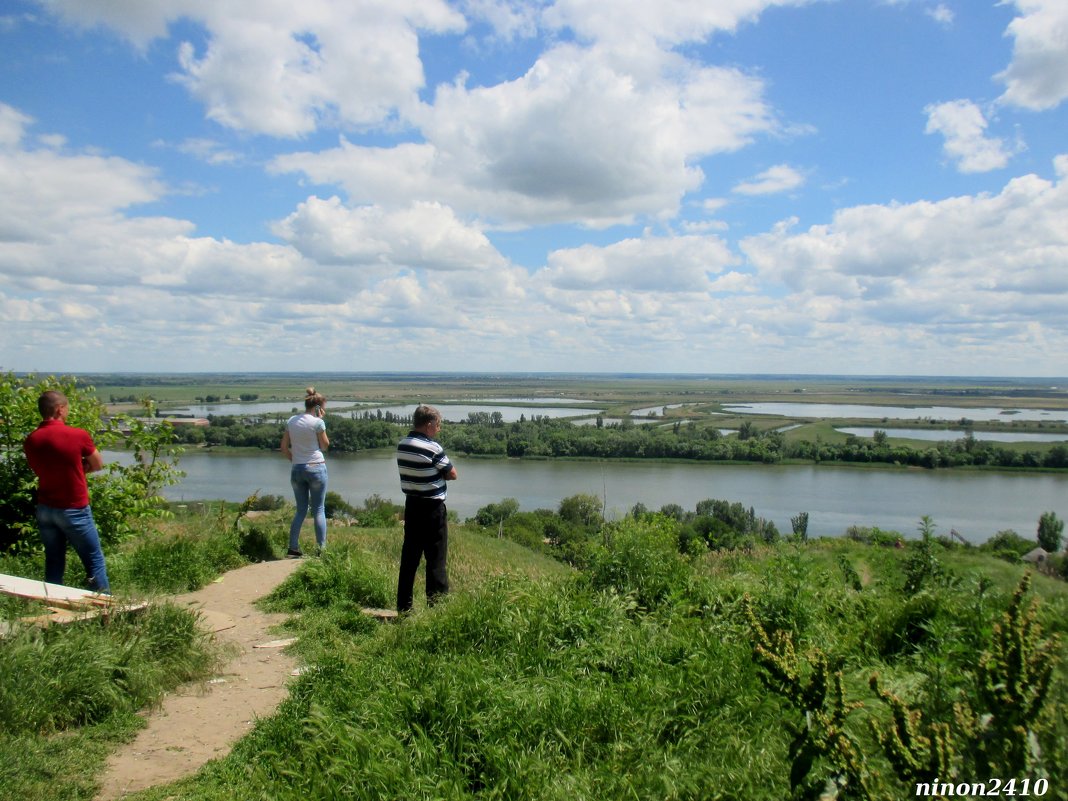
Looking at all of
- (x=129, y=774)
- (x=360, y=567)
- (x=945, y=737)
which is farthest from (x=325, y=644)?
(x=945, y=737)

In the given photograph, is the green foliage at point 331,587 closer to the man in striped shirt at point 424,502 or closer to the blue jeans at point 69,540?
the man in striped shirt at point 424,502

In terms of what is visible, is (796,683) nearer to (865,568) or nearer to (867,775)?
(867,775)

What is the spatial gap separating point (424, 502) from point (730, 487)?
3387 centimetres

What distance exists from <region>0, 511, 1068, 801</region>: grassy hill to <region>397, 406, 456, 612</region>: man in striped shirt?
19.9 inches

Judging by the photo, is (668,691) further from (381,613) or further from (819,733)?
(381,613)

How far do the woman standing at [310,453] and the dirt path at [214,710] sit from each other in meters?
1.52

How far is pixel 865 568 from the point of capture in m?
5.71

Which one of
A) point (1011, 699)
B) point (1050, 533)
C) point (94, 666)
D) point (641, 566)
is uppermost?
point (1011, 699)

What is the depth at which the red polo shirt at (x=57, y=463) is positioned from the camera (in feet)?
16.9

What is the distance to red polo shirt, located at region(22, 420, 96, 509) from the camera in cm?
515

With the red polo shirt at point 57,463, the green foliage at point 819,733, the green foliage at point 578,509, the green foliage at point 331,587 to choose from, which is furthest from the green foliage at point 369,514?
the green foliage at point 819,733

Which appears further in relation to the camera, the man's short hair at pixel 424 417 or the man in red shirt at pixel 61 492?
the man's short hair at pixel 424 417

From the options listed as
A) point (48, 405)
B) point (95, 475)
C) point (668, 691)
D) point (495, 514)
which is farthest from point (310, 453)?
point (495, 514)

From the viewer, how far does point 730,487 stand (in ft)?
122
